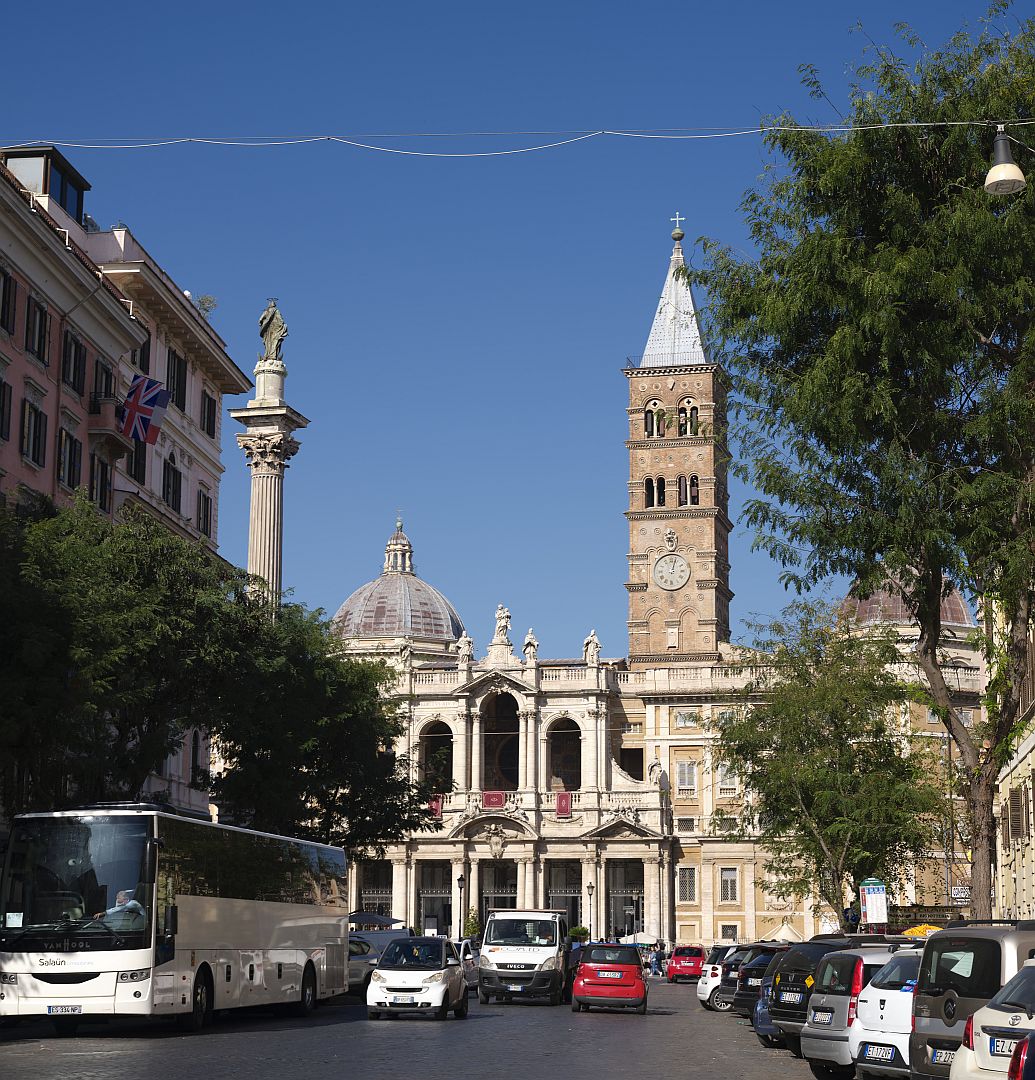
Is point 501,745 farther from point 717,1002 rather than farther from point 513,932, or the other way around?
point 513,932

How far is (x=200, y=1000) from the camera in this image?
2680 centimetres

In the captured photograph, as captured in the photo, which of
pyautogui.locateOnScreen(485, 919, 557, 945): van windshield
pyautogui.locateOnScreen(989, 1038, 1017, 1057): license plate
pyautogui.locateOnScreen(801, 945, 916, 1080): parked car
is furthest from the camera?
pyautogui.locateOnScreen(485, 919, 557, 945): van windshield

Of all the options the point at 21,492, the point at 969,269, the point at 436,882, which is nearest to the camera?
the point at 969,269

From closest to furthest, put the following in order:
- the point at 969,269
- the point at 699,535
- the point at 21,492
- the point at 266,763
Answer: the point at 969,269, the point at 21,492, the point at 266,763, the point at 699,535

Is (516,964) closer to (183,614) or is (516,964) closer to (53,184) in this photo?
(183,614)

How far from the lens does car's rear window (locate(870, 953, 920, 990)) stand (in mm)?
19656

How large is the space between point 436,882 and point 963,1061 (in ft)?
293

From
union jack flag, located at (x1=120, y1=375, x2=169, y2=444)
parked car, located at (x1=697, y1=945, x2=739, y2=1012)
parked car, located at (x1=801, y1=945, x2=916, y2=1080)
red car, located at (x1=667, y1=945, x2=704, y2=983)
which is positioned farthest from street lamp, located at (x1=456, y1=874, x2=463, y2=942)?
parked car, located at (x1=801, y1=945, x2=916, y2=1080)

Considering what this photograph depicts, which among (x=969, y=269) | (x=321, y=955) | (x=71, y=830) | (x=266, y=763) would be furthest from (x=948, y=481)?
(x=266, y=763)

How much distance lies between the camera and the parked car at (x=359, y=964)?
41.8m

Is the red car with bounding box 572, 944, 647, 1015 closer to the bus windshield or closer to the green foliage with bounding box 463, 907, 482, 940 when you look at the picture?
the bus windshield

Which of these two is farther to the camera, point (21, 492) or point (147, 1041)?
point (21, 492)

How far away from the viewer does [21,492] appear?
37.6 metres

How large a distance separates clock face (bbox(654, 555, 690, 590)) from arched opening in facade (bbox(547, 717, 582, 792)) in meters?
11.3
